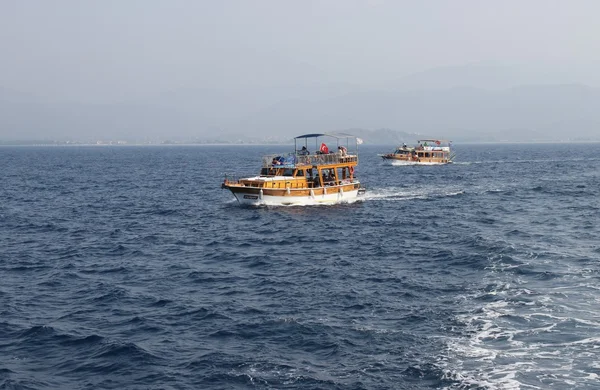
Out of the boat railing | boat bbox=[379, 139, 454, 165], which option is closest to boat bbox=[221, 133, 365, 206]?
the boat railing

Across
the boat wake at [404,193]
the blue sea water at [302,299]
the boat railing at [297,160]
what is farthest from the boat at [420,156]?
the blue sea water at [302,299]

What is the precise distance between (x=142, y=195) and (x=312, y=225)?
3406 centimetres

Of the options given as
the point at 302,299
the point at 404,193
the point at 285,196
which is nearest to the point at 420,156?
the point at 404,193

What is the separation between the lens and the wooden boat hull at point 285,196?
63.7 metres

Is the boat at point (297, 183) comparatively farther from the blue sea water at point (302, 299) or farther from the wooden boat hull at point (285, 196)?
the blue sea water at point (302, 299)

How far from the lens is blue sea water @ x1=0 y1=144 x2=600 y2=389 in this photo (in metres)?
22.2

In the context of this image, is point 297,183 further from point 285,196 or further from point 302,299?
point 302,299

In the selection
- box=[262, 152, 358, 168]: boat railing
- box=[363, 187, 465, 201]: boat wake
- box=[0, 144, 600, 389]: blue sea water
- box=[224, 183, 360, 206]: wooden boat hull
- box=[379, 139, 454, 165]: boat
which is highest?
box=[262, 152, 358, 168]: boat railing

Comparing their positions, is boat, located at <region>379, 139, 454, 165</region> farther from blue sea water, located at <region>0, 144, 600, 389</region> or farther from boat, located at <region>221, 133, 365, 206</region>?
blue sea water, located at <region>0, 144, 600, 389</region>

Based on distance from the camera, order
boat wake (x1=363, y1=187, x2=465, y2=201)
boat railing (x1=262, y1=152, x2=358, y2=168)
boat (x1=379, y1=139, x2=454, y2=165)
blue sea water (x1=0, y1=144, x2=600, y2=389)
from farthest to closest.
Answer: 1. boat (x1=379, y1=139, x2=454, y2=165)
2. boat wake (x1=363, y1=187, x2=465, y2=201)
3. boat railing (x1=262, y1=152, x2=358, y2=168)
4. blue sea water (x1=0, y1=144, x2=600, y2=389)

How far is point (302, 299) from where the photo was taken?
31203 millimetres

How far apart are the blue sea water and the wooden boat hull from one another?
230 cm

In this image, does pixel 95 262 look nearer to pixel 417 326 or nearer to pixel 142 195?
pixel 417 326

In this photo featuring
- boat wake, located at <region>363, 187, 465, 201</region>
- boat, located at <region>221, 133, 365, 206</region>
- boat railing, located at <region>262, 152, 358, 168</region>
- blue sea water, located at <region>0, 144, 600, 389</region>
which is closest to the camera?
blue sea water, located at <region>0, 144, 600, 389</region>
